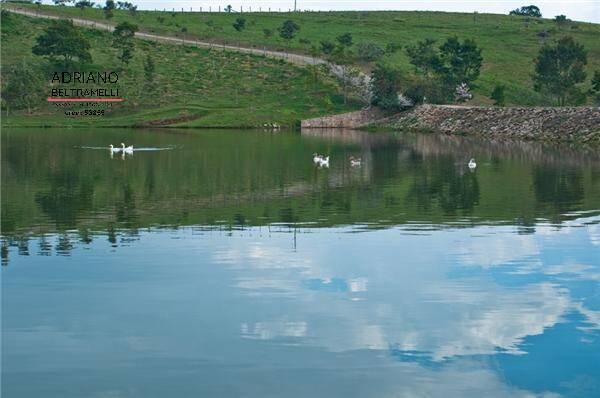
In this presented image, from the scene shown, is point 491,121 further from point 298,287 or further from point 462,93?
point 298,287

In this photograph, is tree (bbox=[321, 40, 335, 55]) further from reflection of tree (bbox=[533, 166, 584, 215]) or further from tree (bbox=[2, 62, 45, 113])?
reflection of tree (bbox=[533, 166, 584, 215])

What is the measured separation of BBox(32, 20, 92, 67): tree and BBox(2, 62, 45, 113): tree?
12.1m

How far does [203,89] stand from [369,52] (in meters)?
35.9

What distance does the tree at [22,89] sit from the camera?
6166 inches

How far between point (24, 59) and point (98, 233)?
13452 centimetres

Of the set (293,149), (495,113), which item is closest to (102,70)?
Answer: (495,113)

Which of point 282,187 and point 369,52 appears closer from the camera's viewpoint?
point 282,187

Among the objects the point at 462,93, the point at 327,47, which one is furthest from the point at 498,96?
the point at 327,47

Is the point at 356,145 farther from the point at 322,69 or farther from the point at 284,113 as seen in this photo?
the point at 322,69

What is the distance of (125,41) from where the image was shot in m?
183

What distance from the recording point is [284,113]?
158m

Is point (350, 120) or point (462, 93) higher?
point (462, 93)

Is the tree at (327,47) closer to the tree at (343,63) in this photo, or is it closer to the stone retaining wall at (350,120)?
the tree at (343,63)

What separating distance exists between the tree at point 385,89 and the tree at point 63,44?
172 ft
